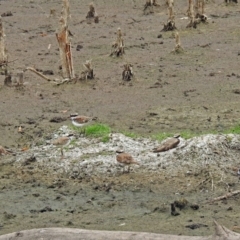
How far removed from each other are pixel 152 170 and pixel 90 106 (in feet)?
8.91

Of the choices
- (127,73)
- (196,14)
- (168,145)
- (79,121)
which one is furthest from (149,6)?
(168,145)

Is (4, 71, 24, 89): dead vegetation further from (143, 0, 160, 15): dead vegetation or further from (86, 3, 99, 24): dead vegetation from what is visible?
(143, 0, 160, 15): dead vegetation

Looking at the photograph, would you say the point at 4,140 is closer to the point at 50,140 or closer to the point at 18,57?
the point at 50,140

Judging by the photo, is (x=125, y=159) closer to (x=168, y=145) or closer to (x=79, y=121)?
(x=168, y=145)

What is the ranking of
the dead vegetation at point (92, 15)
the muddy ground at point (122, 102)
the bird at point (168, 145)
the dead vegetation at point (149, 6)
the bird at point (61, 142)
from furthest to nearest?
the dead vegetation at point (149, 6)
the dead vegetation at point (92, 15)
the bird at point (61, 142)
the bird at point (168, 145)
the muddy ground at point (122, 102)

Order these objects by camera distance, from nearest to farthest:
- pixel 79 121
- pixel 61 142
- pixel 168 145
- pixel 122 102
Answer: pixel 168 145 < pixel 61 142 < pixel 79 121 < pixel 122 102

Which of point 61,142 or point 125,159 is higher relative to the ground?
point 125,159

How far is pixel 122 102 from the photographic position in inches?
440

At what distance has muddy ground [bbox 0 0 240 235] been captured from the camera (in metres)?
7.45

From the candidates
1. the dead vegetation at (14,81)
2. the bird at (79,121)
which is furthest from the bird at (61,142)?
the dead vegetation at (14,81)

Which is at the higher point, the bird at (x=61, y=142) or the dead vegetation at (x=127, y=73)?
the bird at (x=61, y=142)

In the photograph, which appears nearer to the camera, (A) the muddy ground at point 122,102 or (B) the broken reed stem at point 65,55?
(A) the muddy ground at point 122,102

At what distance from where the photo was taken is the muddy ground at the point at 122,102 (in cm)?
745

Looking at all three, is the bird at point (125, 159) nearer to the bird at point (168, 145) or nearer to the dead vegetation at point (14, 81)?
the bird at point (168, 145)
